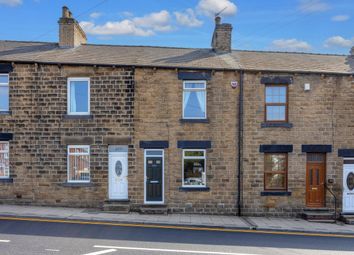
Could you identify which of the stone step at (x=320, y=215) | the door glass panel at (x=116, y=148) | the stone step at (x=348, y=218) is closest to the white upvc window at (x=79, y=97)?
the door glass panel at (x=116, y=148)

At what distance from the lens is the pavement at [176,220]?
38.3ft

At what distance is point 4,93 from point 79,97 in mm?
3309

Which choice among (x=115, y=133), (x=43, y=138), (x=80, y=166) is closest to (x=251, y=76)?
(x=115, y=133)

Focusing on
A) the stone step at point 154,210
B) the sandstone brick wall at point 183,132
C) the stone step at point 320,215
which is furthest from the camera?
the sandstone brick wall at point 183,132

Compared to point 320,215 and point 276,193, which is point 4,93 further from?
point 320,215

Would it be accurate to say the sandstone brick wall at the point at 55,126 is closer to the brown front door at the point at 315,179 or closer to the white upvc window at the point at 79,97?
the white upvc window at the point at 79,97

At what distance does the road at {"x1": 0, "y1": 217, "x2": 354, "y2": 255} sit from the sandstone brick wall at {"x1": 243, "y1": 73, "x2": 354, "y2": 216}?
3.28 m

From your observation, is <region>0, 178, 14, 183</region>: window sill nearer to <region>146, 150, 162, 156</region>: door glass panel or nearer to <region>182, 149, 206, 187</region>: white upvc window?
<region>146, 150, 162, 156</region>: door glass panel

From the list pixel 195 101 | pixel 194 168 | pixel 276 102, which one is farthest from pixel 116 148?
pixel 276 102

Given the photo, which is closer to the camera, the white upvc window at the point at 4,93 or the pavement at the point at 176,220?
the pavement at the point at 176,220

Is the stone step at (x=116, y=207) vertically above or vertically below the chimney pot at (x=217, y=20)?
below

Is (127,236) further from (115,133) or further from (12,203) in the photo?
(12,203)

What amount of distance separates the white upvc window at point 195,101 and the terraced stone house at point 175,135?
0.04 m

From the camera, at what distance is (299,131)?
14.3 m
